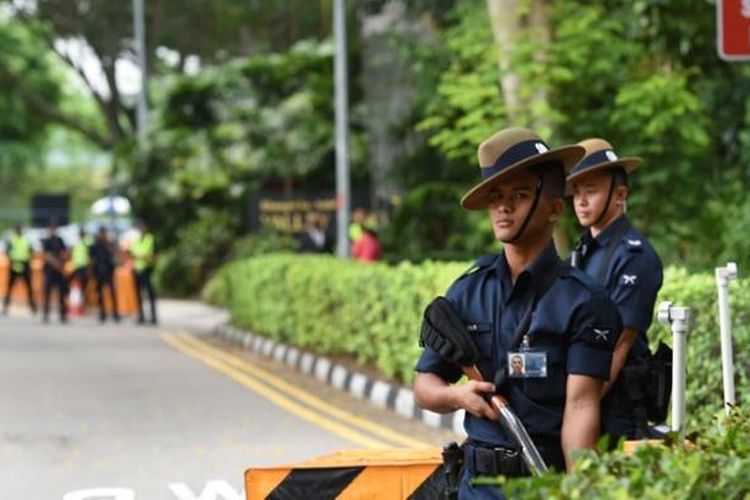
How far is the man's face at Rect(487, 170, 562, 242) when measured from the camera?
4.80 meters

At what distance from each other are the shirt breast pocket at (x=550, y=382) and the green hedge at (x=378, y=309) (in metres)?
4.06

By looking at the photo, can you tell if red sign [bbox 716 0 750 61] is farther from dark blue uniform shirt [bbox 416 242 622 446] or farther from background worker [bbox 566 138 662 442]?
dark blue uniform shirt [bbox 416 242 622 446]

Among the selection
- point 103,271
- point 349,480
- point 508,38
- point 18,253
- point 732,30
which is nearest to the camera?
point 349,480

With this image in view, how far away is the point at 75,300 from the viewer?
33156 mm

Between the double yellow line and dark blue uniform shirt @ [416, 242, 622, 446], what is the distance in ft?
25.5

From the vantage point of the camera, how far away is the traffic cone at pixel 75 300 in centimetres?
3256

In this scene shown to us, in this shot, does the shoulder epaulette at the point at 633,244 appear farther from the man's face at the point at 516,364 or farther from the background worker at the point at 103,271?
the background worker at the point at 103,271

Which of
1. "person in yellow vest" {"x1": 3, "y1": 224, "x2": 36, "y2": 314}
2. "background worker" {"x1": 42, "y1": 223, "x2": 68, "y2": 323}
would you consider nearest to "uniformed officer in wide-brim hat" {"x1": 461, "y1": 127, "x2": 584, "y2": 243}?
"background worker" {"x1": 42, "y1": 223, "x2": 68, "y2": 323}

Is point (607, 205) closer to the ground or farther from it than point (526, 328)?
farther from it

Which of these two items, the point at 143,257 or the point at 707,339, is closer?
the point at 707,339

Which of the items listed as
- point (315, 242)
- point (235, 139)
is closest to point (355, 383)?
point (315, 242)

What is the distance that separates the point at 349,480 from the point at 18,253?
92.5 ft

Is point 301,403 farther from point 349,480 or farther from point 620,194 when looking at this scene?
point 349,480

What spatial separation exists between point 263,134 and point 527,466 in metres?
33.0
